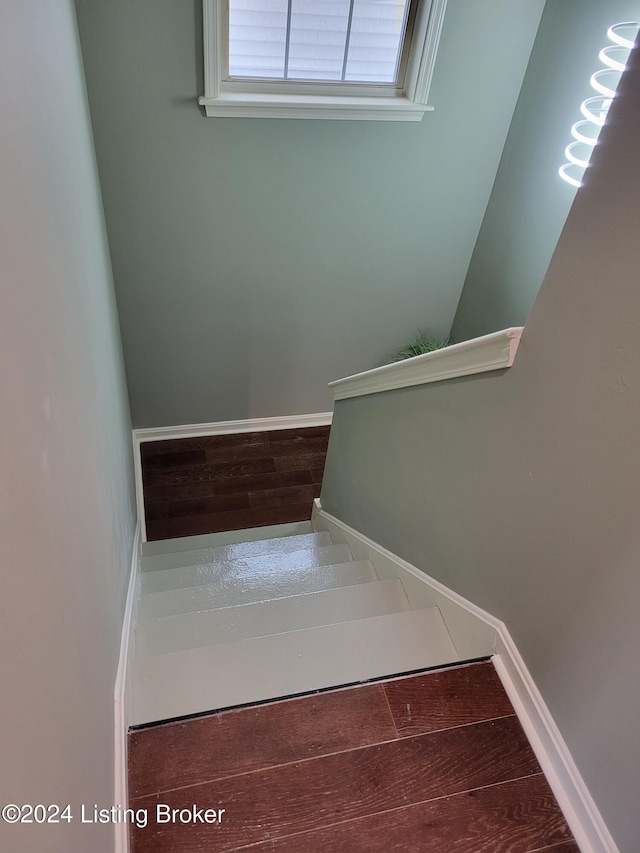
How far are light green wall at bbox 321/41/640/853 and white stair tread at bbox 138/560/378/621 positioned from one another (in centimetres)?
65

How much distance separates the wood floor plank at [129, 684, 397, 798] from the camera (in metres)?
1.24

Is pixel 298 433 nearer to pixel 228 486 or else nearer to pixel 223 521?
pixel 228 486

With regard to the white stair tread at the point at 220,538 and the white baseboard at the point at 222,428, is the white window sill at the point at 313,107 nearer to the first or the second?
the white baseboard at the point at 222,428

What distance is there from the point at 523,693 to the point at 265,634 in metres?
0.75

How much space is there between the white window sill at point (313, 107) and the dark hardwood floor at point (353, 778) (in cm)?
227

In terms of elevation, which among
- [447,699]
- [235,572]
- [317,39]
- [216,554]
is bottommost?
[447,699]

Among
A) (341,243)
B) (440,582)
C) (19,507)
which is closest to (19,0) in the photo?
(19,507)

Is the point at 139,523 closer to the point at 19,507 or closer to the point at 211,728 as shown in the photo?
the point at 211,728

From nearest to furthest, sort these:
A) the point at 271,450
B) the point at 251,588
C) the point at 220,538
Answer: the point at 251,588 → the point at 220,538 → the point at 271,450

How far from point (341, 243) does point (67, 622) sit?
2.55m

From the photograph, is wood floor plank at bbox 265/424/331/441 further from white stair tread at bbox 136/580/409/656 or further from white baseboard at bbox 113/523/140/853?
white baseboard at bbox 113/523/140/853

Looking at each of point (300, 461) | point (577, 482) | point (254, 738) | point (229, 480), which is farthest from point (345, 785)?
point (300, 461)

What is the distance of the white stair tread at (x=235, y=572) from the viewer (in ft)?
7.20

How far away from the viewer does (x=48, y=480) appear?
878 millimetres
